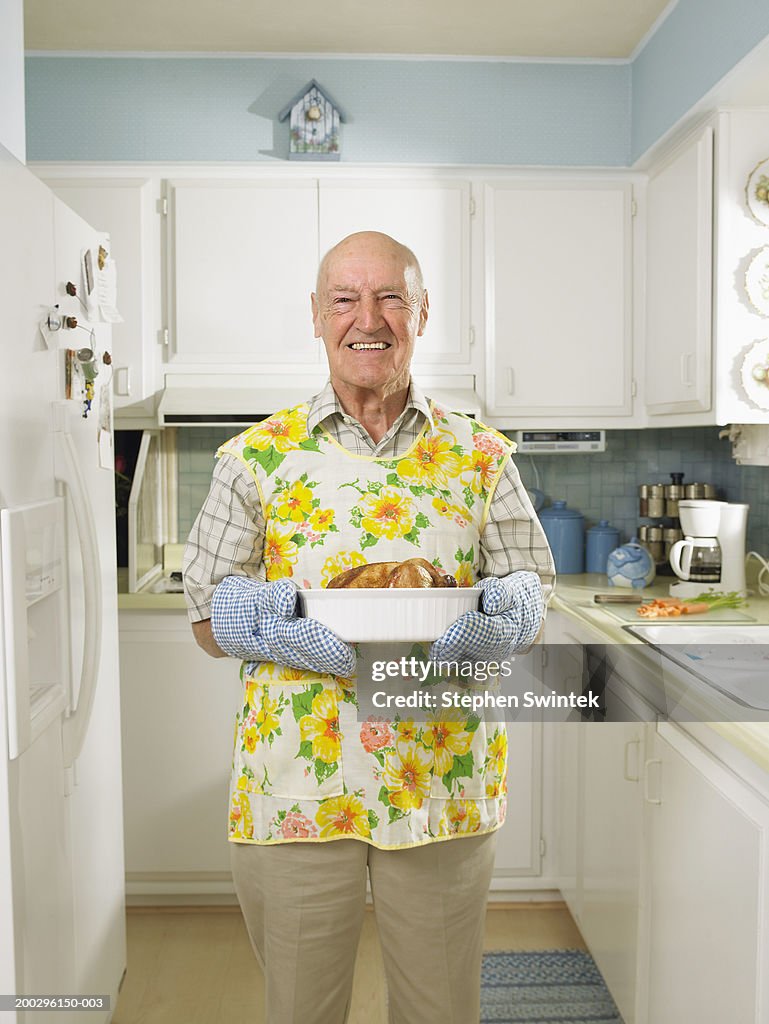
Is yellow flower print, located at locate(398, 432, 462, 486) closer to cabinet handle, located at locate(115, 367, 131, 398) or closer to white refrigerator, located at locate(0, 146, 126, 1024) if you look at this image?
white refrigerator, located at locate(0, 146, 126, 1024)

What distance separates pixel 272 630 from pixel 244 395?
1714 millimetres

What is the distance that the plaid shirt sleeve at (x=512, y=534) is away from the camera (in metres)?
1.39

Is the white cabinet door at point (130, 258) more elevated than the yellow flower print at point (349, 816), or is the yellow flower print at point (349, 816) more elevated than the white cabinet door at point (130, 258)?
the white cabinet door at point (130, 258)

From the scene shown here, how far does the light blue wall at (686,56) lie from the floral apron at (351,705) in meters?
1.31

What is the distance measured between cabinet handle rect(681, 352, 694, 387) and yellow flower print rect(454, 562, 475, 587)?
4.61 ft

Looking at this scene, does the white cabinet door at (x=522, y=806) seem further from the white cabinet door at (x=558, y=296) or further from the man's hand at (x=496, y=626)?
the man's hand at (x=496, y=626)

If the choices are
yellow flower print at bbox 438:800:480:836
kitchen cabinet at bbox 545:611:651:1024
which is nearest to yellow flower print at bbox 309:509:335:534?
yellow flower print at bbox 438:800:480:836

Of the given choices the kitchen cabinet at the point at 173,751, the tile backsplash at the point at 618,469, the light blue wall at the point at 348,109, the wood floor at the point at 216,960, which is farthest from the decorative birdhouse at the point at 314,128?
the wood floor at the point at 216,960

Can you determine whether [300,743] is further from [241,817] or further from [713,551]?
[713,551]

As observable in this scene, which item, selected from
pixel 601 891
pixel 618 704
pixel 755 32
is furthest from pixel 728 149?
pixel 601 891

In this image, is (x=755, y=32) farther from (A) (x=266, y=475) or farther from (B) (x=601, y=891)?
(B) (x=601, y=891)

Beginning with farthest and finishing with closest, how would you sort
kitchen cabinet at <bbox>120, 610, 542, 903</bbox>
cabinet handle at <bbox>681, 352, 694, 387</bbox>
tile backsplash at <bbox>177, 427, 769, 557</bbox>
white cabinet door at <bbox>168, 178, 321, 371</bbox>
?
tile backsplash at <bbox>177, 427, 769, 557</bbox> → white cabinet door at <bbox>168, 178, 321, 371</bbox> → kitchen cabinet at <bbox>120, 610, 542, 903</bbox> → cabinet handle at <bbox>681, 352, 694, 387</bbox>

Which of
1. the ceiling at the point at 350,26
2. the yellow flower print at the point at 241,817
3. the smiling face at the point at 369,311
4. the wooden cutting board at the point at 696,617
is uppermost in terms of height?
the ceiling at the point at 350,26

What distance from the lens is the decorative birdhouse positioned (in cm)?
284
